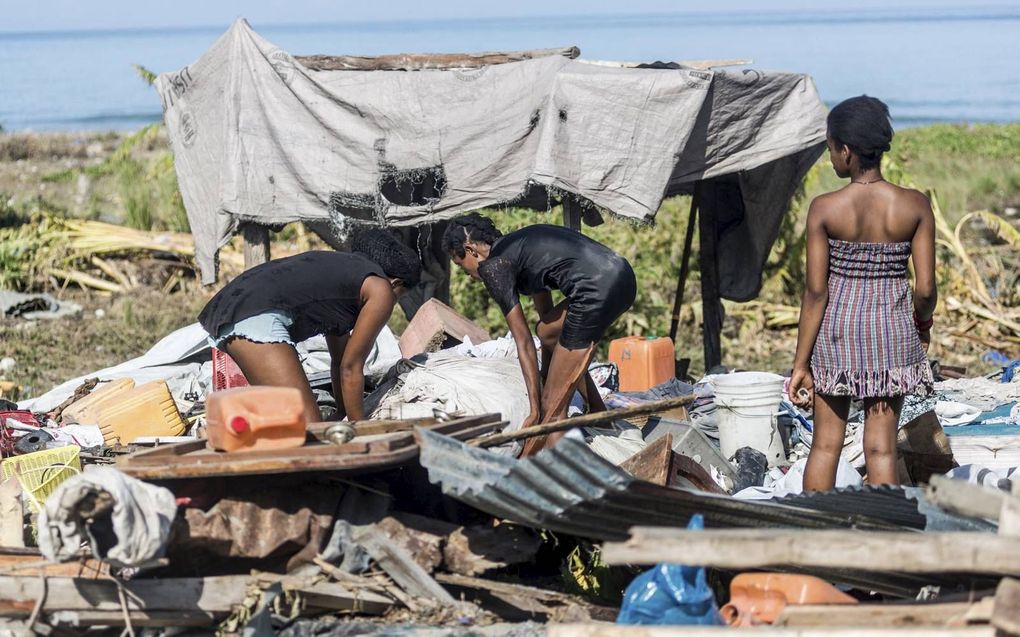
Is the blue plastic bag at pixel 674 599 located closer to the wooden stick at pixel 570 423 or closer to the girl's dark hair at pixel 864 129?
the wooden stick at pixel 570 423

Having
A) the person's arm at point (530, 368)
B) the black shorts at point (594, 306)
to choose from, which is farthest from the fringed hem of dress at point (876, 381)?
the person's arm at point (530, 368)

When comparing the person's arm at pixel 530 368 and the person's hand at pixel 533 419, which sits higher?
the person's arm at pixel 530 368

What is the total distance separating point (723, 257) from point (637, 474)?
3830mm

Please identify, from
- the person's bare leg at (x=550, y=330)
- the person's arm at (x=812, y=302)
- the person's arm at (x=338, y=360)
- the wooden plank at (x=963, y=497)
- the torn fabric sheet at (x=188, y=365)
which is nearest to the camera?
the wooden plank at (x=963, y=497)

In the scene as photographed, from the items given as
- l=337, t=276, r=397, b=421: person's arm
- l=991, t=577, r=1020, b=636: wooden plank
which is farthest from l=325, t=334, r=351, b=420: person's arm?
l=991, t=577, r=1020, b=636: wooden plank

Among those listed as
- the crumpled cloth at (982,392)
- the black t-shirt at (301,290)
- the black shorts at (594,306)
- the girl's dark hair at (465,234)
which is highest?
the girl's dark hair at (465,234)

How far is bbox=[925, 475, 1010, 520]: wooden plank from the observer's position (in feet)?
11.5

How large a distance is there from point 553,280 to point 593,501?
2.10 metres

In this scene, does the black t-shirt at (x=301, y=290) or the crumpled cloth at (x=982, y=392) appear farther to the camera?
the crumpled cloth at (x=982, y=392)

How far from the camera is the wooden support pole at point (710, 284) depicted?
28.3ft

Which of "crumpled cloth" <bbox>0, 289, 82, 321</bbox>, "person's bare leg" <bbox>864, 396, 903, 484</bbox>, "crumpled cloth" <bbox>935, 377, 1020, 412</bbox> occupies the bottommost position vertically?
"crumpled cloth" <bbox>0, 289, 82, 321</bbox>

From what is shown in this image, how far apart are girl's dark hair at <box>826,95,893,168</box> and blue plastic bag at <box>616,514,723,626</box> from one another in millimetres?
1518

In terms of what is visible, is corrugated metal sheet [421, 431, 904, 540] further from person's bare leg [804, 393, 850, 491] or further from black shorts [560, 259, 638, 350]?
black shorts [560, 259, 638, 350]

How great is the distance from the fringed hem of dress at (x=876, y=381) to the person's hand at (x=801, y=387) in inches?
1.8
